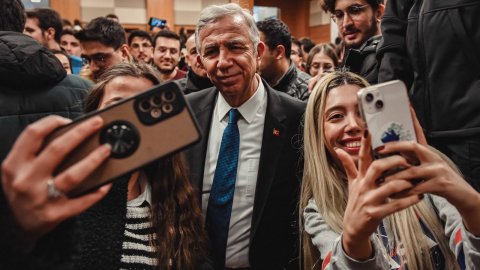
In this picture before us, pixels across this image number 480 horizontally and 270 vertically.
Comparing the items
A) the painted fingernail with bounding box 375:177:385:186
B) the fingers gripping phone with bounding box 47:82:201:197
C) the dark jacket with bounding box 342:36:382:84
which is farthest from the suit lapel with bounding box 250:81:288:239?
the fingers gripping phone with bounding box 47:82:201:197

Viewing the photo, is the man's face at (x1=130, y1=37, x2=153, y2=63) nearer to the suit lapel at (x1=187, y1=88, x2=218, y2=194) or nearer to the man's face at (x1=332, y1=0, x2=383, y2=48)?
the man's face at (x1=332, y1=0, x2=383, y2=48)

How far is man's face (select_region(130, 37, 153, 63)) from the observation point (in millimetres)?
5152

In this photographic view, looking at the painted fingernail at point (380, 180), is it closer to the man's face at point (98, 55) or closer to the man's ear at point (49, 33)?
the man's face at point (98, 55)

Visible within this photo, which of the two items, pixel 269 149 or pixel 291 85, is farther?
pixel 291 85

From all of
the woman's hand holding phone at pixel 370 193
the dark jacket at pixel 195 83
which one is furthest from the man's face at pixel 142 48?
the woman's hand holding phone at pixel 370 193

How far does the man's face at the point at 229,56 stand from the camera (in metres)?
1.76

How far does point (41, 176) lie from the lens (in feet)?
2.02

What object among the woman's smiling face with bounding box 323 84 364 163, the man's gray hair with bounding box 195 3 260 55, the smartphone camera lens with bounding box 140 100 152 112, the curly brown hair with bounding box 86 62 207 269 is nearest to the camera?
the smartphone camera lens with bounding box 140 100 152 112

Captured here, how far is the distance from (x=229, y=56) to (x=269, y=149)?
405 mm

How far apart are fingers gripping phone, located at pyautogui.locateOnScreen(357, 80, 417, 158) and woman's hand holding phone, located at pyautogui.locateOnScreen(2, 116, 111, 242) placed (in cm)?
47

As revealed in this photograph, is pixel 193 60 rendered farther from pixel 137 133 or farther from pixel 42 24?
pixel 137 133

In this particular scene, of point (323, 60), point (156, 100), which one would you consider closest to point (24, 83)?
point (156, 100)

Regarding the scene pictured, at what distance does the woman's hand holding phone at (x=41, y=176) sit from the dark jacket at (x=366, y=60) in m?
1.65

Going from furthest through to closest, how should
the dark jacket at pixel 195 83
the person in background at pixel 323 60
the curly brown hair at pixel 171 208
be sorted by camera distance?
the person in background at pixel 323 60 < the dark jacket at pixel 195 83 < the curly brown hair at pixel 171 208
